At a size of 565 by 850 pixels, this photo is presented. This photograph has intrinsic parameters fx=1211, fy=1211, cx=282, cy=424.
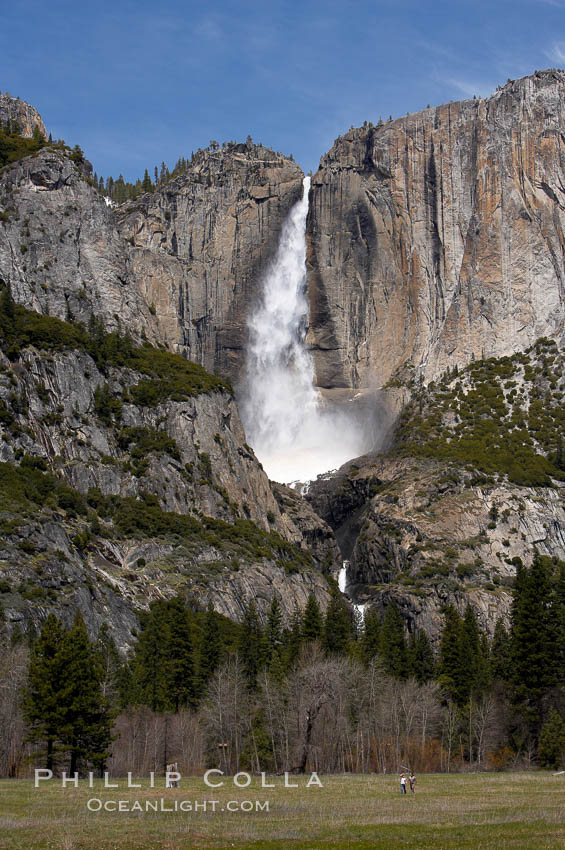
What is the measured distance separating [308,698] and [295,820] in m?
39.5

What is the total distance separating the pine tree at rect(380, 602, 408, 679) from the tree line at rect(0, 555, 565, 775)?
0.26 metres

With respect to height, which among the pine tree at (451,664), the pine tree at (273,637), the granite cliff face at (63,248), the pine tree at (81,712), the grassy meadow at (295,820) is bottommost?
the grassy meadow at (295,820)

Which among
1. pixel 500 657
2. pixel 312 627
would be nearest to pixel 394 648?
pixel 312 627

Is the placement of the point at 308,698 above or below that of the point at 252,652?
below

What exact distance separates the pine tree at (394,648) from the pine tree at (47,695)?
38.5 metres

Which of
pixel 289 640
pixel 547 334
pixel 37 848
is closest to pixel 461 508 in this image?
pixel 547 334

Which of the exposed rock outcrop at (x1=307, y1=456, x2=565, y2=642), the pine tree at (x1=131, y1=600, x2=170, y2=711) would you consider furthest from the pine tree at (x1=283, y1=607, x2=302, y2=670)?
the exposed rock outcrop at (x1=307, y1=456, x2=565, y2=642)

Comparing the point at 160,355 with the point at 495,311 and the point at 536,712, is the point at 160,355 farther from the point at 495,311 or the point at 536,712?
the point at 536,712

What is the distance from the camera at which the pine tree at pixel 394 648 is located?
10431cm

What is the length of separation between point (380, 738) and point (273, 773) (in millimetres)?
11148

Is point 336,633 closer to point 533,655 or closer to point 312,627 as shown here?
point 312,627

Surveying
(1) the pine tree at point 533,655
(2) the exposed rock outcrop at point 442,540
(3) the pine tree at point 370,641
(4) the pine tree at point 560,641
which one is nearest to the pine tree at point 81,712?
(1) the pine tree at point 533,655

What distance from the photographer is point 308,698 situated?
83375 mm

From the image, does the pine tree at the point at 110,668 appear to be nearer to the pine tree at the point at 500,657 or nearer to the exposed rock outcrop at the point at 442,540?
the pine tree at the point at 500,657
